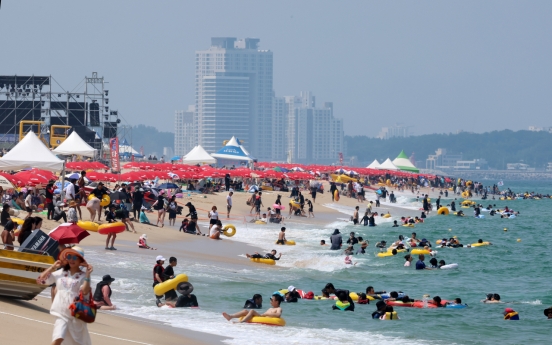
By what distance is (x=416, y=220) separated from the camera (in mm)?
47719

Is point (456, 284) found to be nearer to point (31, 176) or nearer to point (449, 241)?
point (449, 241)

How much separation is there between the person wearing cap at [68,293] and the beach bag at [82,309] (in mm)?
43

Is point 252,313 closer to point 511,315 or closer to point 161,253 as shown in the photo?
point 511,315

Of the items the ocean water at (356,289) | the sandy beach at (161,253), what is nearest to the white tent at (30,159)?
the sandy beach at (161,253)

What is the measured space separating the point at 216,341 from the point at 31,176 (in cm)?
1680

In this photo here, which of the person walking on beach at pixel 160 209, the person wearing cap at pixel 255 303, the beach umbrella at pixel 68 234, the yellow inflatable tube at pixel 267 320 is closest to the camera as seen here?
the beach umbrella at pixel 68 234

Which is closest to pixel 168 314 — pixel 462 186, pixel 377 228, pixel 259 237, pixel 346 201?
pixel 259 237

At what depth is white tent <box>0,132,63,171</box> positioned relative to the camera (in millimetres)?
27859

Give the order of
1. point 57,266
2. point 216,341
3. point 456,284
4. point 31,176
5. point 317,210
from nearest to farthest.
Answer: point 57,266
point 216,341
point 456,284
point 31,176
point 317,210

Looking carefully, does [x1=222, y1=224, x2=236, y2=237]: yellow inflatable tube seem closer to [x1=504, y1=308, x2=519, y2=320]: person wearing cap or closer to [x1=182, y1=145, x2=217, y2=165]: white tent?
[x1=504, y1=308, x2=519, y2=320]: person wearing cap

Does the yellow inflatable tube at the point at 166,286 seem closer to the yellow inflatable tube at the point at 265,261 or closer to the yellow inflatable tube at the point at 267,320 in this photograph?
the yellow inflatable tube at the point at 267,320

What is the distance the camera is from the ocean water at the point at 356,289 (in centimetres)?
1527

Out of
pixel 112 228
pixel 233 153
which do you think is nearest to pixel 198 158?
pixel 233 153

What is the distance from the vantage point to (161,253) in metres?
23.8
